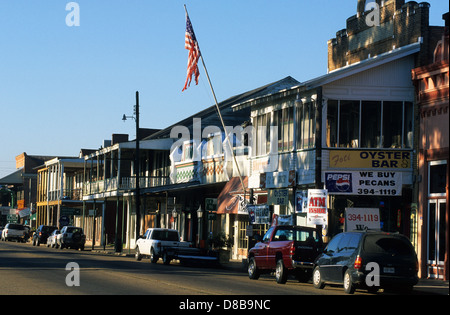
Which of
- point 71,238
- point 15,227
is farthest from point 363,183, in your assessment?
point 15,227

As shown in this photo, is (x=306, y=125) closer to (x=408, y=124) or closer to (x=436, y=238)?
(x=408, y=124)

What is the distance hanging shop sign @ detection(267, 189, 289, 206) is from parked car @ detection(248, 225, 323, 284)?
6.76 metres

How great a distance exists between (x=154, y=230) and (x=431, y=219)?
1400 cm

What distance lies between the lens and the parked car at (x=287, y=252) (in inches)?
935

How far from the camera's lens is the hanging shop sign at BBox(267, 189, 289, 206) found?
33.2 meters

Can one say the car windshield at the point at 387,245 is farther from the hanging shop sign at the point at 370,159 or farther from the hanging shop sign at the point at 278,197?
the hanging shop sign at the point at 278,197

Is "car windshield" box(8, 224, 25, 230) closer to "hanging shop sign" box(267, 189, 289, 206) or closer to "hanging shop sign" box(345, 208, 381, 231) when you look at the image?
"hanging shop sign" box(267, 189, 289, 206)

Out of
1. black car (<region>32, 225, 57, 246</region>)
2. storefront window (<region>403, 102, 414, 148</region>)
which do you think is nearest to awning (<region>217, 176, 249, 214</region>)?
storefront window (<region>403, 102, 414, 148</region>)

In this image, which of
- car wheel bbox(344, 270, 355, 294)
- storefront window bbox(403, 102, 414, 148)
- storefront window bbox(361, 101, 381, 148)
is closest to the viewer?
car wheel bbox(344, 270, 355, 294)

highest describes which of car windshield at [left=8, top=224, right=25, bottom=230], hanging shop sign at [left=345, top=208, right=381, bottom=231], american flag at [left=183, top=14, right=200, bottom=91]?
american flag at [left=183, top=14, right=200, bottom=91]

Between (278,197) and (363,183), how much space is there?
4.53 metres

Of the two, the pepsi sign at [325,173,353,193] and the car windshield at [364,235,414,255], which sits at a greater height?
the pepsi sign at [325,173,353,193]

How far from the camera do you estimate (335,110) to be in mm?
31234
